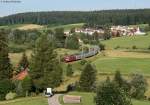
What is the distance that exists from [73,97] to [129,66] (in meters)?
59.7

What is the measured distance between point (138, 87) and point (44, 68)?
11952 mm

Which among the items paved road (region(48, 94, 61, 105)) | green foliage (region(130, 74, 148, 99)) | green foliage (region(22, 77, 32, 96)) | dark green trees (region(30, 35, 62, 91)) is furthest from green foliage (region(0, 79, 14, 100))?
green foliage (region(130, 74, 148, 99))

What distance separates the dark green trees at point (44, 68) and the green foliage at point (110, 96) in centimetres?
1886

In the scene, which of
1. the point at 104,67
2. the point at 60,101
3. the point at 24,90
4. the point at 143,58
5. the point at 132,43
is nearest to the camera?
the point at 60,101

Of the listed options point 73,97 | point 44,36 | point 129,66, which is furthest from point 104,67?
point 73,97

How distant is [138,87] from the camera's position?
5641 centimetres

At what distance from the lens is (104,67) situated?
331 ft

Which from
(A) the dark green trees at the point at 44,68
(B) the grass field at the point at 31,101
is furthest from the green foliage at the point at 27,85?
(B) the grass field at the point at 31,101

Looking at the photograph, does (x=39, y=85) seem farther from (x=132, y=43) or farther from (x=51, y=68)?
(x=132, y=43)

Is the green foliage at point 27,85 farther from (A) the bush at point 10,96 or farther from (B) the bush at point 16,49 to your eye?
(B) the bush at point 16,49

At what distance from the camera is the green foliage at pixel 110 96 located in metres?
34.9

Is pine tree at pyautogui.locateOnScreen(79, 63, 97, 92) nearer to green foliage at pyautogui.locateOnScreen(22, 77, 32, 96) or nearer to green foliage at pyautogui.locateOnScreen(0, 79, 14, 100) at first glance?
green foliage at pyautogui.locateOnScreen(22, 77, 32, 96)

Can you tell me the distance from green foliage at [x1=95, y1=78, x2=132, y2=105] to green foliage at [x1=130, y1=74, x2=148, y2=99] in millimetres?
18471

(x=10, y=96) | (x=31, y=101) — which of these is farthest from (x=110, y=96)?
(x=10, y=96)
